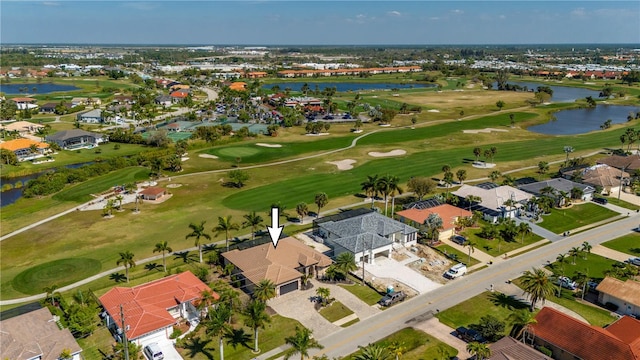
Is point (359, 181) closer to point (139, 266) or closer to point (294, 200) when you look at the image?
point (294, 200)

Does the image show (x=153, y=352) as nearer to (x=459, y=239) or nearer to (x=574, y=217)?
(x=459, y=239)

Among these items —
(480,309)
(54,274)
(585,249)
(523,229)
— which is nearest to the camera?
(480,309)

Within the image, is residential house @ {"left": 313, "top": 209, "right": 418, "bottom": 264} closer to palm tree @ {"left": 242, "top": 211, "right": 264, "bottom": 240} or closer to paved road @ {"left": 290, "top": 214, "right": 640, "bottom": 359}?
palm tree @ {"left": 242, "top": 211, "right": 264, "bottom": 240}

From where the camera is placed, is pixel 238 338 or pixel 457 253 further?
pixel 457 253

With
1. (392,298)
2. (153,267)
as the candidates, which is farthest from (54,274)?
(392,298)

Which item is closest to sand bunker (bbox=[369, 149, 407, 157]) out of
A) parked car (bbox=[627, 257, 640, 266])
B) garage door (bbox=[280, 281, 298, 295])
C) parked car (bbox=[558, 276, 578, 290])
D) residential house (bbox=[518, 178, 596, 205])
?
residential house (bbox=[518, 178, 596, 205])

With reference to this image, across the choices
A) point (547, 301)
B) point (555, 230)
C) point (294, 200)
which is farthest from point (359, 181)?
point (547, 301)

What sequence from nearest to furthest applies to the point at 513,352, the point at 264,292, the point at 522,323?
the point at 513,352 → the point at 522,323 → the point at 264,292

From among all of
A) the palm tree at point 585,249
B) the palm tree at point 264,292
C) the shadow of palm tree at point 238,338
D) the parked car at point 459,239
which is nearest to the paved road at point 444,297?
the palm tree at point 585,249
